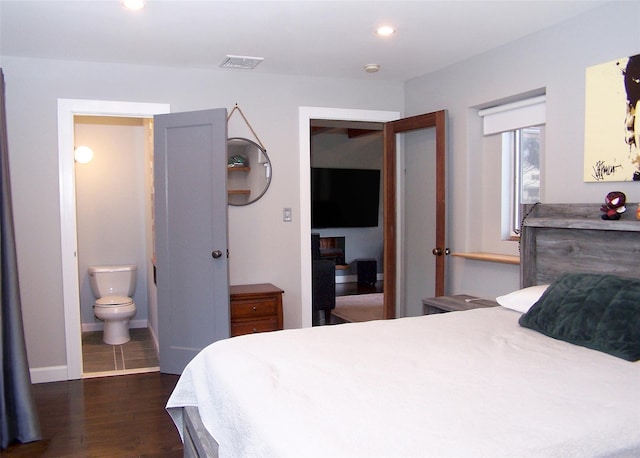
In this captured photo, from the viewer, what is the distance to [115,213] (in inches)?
219

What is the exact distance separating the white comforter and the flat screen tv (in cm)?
602

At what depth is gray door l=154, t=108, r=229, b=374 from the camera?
13.0ft

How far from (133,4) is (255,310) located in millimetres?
2295

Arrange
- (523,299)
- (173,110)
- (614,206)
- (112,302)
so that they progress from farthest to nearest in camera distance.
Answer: (112,302)
(173,110)
(523,299)
(614,206)

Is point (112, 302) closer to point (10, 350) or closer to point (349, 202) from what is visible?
point (10, 350)

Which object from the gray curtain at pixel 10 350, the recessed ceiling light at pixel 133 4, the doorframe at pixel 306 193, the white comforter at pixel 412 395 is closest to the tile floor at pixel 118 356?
the gray curtain at pixel 10 350

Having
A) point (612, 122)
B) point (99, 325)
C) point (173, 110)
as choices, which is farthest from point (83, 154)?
point (612, 122)

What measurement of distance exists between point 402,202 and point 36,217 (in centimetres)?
304

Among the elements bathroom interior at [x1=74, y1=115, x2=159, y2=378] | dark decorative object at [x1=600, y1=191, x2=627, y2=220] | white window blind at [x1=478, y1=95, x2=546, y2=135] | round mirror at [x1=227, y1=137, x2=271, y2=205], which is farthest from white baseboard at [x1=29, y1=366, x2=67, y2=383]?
dark decorative object at [x1=600, y1=191, x2=627, y2=220]

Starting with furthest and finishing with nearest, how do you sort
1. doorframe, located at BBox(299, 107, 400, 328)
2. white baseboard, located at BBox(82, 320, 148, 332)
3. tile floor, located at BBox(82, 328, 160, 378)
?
white baseboard, located at BBox(82, 320, 148, 332) < doorframe, located at BBox(299, 107, 400, 328) < tile floor, located at BBox(82, 328, 160, 378)

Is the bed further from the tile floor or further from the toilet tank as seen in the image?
the toilet tank

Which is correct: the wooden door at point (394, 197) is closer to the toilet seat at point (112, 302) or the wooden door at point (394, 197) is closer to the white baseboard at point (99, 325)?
the toilet seat at point (112, 302)

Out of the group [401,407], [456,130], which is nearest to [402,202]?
[456,130]

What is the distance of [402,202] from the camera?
4.91 meters
